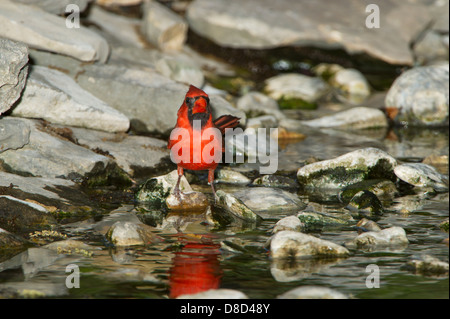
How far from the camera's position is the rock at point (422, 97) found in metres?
13.6

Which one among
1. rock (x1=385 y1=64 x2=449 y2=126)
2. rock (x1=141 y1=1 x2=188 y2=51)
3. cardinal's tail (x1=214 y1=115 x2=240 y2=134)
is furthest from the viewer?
rock (x1=141 y1=1 x2=188 y2=51)

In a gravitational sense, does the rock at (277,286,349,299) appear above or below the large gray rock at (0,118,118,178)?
below

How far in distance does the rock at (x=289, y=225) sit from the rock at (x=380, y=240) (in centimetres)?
66

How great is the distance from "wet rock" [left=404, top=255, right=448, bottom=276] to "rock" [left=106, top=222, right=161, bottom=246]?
269cm

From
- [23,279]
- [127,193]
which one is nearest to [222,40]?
[127,193]

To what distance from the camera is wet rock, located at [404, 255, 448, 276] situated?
19.0 ft

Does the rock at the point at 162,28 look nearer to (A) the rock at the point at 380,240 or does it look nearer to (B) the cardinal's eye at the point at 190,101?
(B) the cardinal's eye at the point at 190,101

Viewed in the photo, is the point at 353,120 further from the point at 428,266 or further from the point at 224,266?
the point at 224,266

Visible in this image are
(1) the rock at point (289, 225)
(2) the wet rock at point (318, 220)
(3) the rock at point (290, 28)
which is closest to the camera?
(1) the rock at point (289, 225)

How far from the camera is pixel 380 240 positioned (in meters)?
6.56

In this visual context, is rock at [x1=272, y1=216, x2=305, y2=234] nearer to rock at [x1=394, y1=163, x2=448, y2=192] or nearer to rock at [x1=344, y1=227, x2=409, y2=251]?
rock at [x1=344, y1=227, x2=409, y2=251]

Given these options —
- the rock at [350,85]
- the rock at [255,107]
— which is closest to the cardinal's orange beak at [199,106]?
the rock at [255,107]

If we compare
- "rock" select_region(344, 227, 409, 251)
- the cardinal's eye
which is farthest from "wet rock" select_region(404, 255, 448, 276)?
the cardinal's eye

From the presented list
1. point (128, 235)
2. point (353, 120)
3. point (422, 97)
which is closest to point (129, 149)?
point (128, 235)
